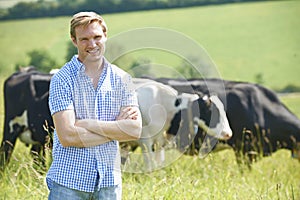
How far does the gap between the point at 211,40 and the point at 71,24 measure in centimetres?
1998

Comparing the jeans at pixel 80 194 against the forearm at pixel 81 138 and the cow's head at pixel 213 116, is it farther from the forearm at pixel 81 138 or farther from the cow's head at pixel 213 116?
the cow's head at pixel 213 116

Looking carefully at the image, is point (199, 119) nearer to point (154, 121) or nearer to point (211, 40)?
point (154, 121)

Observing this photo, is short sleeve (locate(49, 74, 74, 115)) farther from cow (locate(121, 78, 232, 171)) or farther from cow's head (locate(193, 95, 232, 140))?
cow (locate(121, 78, 232, 171))

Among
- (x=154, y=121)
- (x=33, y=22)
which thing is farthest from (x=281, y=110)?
(x=33, y=22)

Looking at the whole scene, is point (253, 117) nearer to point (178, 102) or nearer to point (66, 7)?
point (178, 102)

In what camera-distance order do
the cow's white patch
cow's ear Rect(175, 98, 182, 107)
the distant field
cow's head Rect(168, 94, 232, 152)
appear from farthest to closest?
the distant field < cow's ear Rect(175, 98, 182, 107) < cow's head Rect(168, 94, 232, 152) < the cow's white patch

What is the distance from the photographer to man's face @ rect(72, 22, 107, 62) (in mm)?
3057

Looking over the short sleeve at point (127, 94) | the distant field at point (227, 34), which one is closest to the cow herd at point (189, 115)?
the short sleeve at point (127, 94)

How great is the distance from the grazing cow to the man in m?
5.13

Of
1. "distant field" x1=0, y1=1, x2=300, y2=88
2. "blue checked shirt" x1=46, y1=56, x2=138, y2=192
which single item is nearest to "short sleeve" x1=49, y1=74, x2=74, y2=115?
"blue checked shirt" x1=46, y1=56, x2=138, y2=192

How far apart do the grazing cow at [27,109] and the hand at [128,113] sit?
16.9 ft

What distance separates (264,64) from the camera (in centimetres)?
2178

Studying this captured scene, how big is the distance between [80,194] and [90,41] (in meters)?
0.83

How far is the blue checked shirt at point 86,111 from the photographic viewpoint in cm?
302
